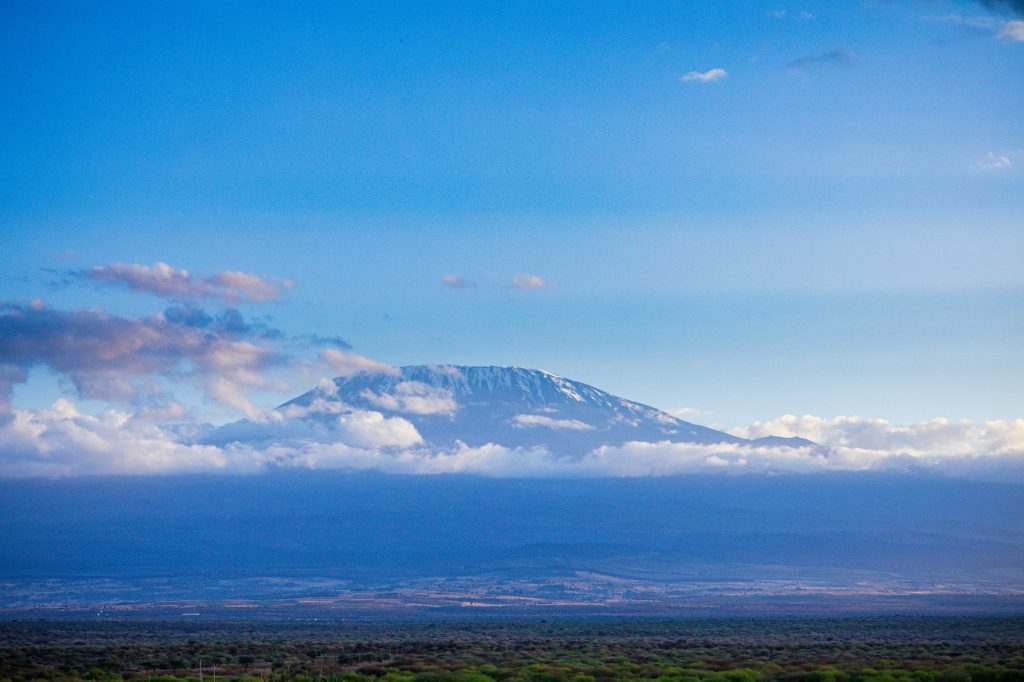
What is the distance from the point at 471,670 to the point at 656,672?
606 cm

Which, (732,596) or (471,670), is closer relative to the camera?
(471,670)

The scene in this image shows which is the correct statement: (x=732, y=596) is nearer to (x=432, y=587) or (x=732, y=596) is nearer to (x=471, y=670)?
(x=432, y=587)

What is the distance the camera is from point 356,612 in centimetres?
12562

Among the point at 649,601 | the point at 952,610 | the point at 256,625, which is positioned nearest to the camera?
the point at 256,625

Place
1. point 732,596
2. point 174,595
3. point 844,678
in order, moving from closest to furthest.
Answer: point 844,678 → point 732,596 → point 174,595

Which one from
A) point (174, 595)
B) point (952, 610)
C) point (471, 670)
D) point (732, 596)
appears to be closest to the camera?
point (471, 670)

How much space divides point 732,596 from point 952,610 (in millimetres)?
45980

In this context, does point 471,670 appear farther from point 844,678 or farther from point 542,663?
point 844,678

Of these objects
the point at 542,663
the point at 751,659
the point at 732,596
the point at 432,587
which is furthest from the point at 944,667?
the point at 432,587

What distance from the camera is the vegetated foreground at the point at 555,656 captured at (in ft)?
124

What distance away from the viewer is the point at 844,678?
3662cm

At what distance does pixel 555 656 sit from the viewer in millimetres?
46531

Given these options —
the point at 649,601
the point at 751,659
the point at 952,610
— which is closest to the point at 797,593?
the point at 649,601

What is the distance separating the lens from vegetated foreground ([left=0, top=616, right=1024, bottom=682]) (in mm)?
37938
